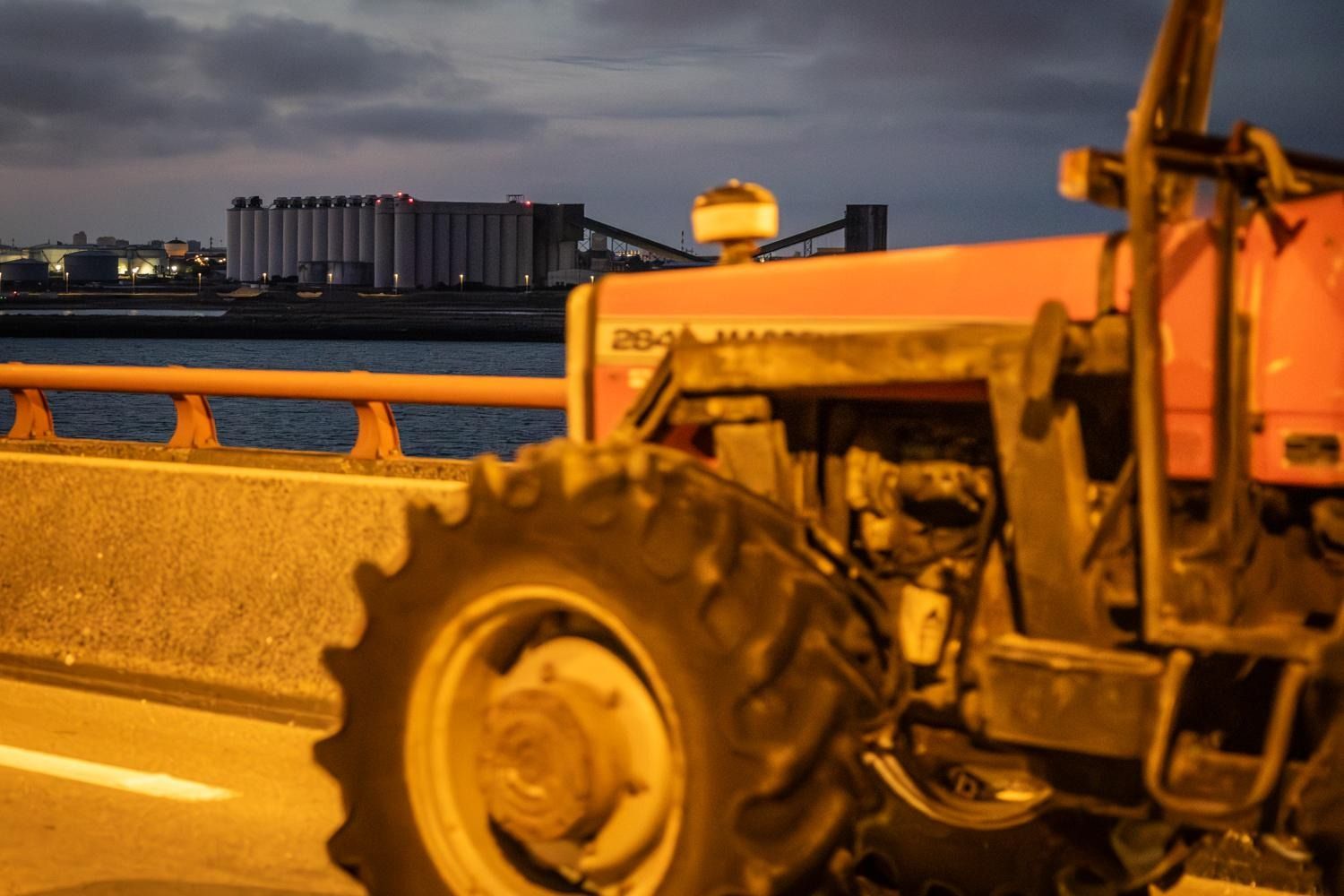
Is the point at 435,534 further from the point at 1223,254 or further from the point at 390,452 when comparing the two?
the point at 390,452

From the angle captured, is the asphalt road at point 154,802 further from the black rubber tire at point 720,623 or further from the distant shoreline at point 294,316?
the distant shoreline at point 294,316

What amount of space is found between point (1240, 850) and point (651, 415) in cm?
229

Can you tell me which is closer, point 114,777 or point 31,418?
point 114,777

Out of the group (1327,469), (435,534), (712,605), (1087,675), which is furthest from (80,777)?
(1327,469)

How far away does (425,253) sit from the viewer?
192 meters

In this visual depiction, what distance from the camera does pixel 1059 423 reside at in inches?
152

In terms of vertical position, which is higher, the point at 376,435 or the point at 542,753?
the point at 376,435

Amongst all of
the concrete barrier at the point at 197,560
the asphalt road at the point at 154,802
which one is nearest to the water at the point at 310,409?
the concrete barrier at the point at 197,560

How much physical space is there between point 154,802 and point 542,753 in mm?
2449

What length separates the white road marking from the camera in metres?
6.25

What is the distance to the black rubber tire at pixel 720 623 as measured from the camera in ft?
12.3

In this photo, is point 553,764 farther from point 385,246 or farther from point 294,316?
point 385,246

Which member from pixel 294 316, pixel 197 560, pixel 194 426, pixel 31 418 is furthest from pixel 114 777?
pixel 294 316

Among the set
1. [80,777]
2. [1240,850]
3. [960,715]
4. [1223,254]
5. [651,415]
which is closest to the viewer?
[1223,254]
